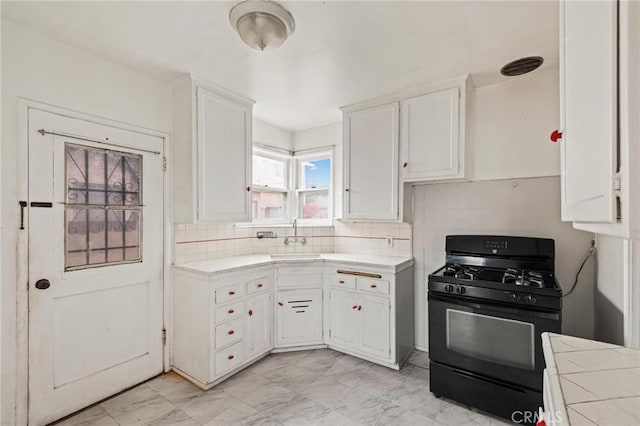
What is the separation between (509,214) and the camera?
2.53m

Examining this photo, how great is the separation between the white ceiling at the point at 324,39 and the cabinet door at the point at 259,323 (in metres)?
1.97

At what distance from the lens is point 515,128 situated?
2502 mm

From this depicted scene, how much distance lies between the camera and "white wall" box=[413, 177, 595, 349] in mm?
2256

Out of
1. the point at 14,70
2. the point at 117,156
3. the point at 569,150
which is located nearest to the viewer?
the point at 569,150

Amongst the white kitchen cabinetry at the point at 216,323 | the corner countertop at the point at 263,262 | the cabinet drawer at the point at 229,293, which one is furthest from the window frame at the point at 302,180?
the cabinet drawer at the point at 229,293

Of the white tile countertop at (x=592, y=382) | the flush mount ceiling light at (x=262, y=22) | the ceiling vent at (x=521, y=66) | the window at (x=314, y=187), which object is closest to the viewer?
the white tile countertop at (x=592, y=382)

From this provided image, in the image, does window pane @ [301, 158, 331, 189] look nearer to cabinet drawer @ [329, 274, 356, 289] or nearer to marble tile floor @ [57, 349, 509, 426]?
cabinet drawer @ [329, 274, 356, 289]

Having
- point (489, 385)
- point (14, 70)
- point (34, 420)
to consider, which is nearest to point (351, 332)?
point (489, 385)

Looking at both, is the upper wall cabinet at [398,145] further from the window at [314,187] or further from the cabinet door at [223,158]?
the cabinet door at [223,158]

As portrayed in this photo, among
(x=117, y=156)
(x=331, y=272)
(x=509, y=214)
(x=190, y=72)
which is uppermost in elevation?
(x=190, y=72)

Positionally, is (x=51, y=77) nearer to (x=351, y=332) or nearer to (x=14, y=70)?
(x=14, y=70)

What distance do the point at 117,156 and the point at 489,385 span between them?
3.18 metres

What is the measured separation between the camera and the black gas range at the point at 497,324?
6.03 ft

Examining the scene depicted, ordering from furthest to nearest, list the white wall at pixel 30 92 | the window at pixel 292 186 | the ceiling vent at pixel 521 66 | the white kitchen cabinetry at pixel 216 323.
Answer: the window at pixel 292 186 → the white kitchen cabinetry at pixel 216 323 → the ceiling vent at pixel 521 66 → the white wall at pixel 30 92
